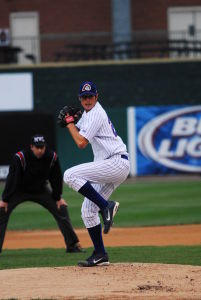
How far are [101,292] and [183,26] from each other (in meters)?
26.0

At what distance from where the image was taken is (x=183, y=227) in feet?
50.6

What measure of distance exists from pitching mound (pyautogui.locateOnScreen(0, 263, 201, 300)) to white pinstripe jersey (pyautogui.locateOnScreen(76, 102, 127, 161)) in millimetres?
1244

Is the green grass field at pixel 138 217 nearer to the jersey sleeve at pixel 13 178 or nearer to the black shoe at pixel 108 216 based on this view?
the jersey sleeve at pixel 13 178

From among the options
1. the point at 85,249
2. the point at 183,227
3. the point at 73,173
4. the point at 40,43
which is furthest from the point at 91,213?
the point at 40,43

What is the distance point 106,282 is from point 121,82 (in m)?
21.9

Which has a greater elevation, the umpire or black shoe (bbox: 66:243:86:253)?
the umpire

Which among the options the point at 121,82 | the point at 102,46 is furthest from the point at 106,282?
the point at 121,82

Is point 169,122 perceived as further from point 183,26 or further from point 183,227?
point 183,227

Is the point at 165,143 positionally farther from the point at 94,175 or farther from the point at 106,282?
the point at 106,282

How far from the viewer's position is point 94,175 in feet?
29.2

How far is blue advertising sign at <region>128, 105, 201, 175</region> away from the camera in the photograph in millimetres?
28344

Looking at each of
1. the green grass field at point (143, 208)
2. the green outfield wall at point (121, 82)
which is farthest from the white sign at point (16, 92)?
the green grass field at point (143, 208)

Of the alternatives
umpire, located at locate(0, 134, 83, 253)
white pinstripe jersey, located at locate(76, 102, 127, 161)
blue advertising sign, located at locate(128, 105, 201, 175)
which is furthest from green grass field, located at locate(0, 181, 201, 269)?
blue advertising sign, located at locate(128, 105, 201, 175)

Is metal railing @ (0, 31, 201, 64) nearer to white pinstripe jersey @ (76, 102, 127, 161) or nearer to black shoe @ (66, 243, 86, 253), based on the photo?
black shoe @ (66, 243, 86, 253)
